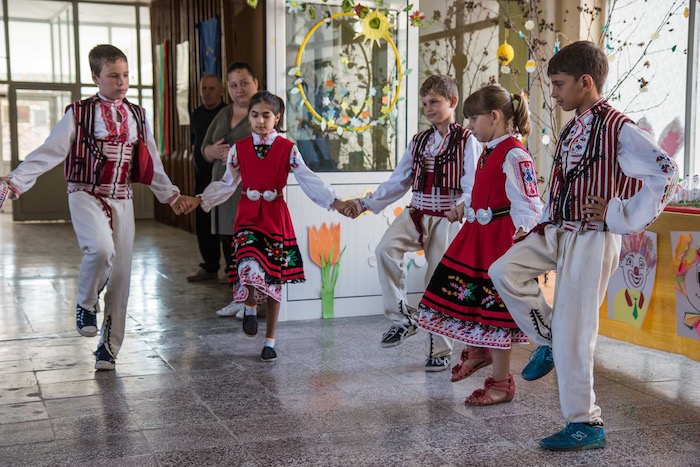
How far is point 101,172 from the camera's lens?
3.82 m

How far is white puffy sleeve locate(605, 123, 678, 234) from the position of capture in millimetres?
2598

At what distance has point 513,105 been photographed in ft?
11.3

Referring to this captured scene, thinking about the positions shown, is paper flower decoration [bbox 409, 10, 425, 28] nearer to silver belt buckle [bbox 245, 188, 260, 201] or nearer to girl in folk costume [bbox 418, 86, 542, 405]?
silver belt buckle [bbox 245, 188, 260, 201]

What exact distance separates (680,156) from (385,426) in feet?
11.4

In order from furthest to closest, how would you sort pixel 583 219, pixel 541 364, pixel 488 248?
pixel 488 248, pixel 541 364, pixel 583 219

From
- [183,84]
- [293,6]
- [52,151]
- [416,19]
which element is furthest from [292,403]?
[183,84]

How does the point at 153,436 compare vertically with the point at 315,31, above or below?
below

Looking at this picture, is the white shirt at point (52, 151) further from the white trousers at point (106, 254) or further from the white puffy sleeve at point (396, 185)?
the white puffy sleeve at point (396, 185)

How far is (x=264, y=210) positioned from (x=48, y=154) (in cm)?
101

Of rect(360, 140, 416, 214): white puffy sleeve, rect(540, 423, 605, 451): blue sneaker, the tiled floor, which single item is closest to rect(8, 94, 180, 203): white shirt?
the tiled floor

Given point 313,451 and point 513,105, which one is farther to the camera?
point 513,105

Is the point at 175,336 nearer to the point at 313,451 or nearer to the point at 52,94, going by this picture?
the point at 313,451

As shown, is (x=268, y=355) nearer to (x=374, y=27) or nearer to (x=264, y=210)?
(x=264, y=210)

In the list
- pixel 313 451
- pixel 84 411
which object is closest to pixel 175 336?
pixel 84 411
